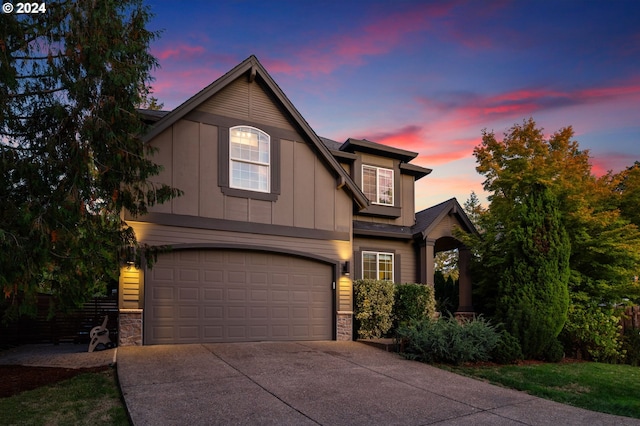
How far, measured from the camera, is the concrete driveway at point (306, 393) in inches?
231

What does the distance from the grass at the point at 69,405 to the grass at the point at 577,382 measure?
6596 mm

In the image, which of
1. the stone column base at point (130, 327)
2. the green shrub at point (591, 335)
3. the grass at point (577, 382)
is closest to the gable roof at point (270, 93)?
the stone column base at point (130, 327)

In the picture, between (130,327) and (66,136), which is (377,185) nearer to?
(130,327)

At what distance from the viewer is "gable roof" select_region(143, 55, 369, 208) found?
10867 millimetres

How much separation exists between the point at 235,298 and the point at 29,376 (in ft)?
15.3

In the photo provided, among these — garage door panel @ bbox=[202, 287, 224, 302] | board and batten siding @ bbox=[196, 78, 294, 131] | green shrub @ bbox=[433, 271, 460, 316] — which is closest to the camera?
garage door panel @ bbox=[202, 287, 224, 302]

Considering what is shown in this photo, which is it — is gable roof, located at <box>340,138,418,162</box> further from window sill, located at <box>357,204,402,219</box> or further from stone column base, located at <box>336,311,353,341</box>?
stone column base, located at <box>336,311,353,341</box>

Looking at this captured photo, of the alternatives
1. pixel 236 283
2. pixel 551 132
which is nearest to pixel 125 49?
pixel 236 283

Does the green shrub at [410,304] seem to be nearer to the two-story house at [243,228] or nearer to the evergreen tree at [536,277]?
the two-story house at [243,228]

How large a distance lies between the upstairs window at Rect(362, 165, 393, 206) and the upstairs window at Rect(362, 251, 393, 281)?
6.19 ft

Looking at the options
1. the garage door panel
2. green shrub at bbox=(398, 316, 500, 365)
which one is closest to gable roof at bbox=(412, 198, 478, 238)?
green shrub at bbox=(398, 316, 500, 365)

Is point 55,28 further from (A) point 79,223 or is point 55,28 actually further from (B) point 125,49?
(A) point 79,223

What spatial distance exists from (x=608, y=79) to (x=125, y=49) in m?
13.3

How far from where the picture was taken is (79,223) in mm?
6715
